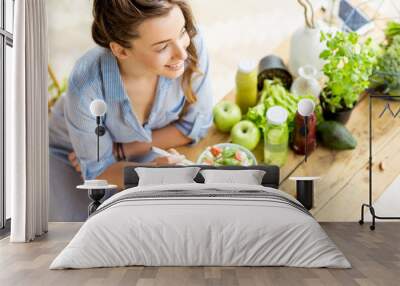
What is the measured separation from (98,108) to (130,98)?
0.41 meters

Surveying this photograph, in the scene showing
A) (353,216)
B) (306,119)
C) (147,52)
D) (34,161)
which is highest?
(147,52)

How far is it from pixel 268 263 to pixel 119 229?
3.37 feet

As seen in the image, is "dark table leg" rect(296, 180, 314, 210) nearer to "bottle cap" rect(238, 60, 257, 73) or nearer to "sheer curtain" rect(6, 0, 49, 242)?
"bottle cap" rect(238, 60, 257, 73)

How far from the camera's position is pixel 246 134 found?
675 centimetres

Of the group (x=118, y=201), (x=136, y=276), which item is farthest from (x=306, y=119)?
(x=136, y=276)

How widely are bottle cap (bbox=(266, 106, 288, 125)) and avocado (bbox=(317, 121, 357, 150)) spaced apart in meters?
0.46

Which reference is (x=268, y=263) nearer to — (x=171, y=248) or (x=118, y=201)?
(x=171, y=248)

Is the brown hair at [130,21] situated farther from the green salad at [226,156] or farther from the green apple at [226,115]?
the green salad at [226,156]

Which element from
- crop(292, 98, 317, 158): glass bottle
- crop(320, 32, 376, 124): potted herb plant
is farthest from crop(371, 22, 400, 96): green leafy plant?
crop(292, 98, 317, 158): glass bottle

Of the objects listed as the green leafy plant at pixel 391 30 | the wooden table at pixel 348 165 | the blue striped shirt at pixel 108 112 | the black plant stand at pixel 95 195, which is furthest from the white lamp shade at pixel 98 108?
the green leafy plant at pixel 391 30

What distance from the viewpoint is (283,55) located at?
22.9ft

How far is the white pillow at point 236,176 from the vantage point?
611 cm

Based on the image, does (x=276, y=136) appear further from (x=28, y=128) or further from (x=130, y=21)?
(x=28, y=128)

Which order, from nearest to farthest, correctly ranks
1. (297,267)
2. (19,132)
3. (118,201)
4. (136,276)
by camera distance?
1. (136,276)
2. (297,267)
3. (118,201)
4. (19,132)
